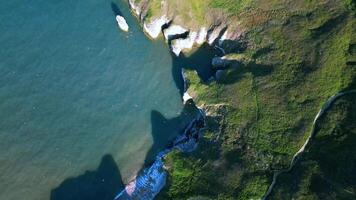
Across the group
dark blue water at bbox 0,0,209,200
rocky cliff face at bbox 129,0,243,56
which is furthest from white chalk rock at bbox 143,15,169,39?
dark blue water at bbox 0,0,209,200

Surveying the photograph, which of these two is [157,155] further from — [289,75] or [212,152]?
[289,75]

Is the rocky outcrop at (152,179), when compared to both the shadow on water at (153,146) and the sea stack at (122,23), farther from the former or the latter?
the sea stack at (122,23)

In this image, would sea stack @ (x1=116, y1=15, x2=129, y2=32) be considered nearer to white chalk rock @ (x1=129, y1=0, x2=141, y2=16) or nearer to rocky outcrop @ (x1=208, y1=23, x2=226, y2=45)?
white chalk rock @ (x1=129, y1=0, x2=141, y2=16)

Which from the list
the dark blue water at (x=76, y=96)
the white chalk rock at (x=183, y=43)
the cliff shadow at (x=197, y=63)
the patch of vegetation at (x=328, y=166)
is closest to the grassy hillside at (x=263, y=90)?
the patch of vegetation at (x=328, y=166)

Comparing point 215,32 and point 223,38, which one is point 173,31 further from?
point 223,38

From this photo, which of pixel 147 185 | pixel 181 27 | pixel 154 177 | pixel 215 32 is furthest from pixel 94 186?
pixel 215 32
